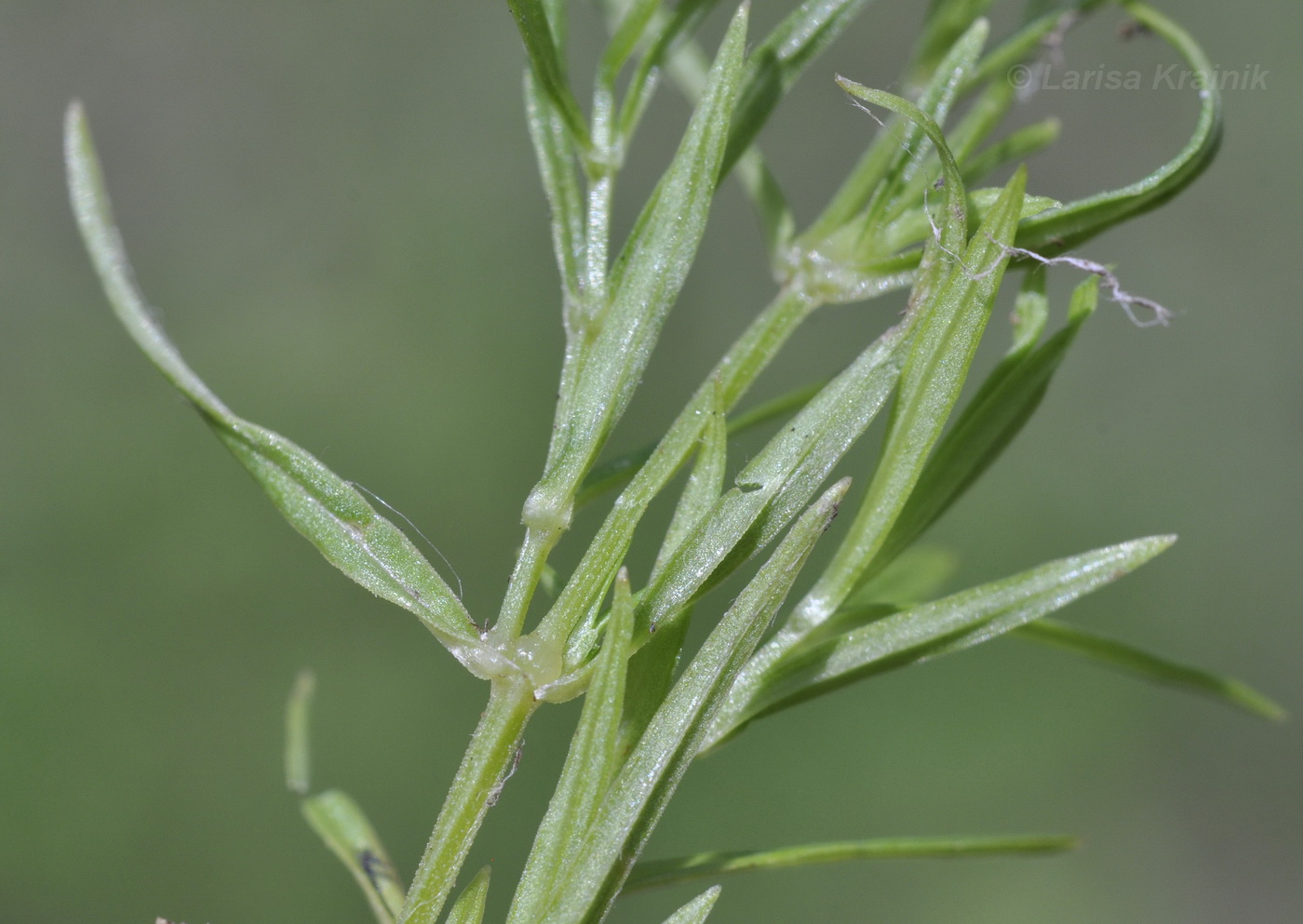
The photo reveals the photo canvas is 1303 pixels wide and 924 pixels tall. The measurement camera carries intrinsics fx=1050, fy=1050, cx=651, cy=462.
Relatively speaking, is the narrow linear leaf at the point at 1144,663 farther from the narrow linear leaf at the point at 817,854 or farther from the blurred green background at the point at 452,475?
the blurred green background at the point at 452,475

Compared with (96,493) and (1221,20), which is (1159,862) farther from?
(96,493)

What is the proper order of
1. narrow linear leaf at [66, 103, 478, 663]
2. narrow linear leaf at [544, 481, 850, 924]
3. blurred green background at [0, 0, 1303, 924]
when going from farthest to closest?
blurred green background at [0, 0, 1303, 924]
narrow linear leaf at [66, 103, 478, 663]
narrow linear leaf at [544, 481, 850, 924]

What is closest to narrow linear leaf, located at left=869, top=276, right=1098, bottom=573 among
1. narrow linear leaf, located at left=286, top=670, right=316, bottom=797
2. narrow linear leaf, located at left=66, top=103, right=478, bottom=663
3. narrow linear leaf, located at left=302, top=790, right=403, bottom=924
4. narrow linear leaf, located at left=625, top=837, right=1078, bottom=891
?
narrow linear leaf, located at left=625, top=837, right=1078, bottom=891

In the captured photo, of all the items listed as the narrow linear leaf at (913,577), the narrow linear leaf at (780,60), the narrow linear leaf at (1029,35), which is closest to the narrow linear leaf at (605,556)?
the narrow linear leaf at (780,60)

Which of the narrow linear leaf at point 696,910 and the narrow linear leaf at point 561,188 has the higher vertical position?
the narrow linear leaf at point 561,188

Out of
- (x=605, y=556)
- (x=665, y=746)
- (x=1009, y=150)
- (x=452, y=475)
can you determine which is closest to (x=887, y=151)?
(x=1009, y=150)

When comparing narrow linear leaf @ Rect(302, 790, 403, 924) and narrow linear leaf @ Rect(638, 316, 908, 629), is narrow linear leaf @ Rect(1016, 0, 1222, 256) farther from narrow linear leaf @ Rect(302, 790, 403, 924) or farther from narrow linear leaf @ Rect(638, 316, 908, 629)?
narrow linear leaf @ Rect(302, 790, 403, 924)

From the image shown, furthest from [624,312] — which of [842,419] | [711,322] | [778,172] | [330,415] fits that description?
[778,172]
